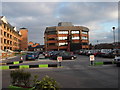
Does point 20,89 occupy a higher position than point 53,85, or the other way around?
point 53,85

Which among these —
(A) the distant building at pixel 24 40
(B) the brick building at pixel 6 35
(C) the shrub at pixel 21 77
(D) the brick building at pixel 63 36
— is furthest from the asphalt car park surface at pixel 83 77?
(A) the distant building at pixel 24 40

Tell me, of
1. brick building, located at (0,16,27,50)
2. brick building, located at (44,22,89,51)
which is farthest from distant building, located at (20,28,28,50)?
brick building, located at (0,16,27,50)

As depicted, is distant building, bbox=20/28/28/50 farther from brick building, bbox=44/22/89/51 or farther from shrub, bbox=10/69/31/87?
shrub, bbox=10/69/31/87

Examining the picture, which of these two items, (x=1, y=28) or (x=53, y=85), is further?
(x=1, y=28)

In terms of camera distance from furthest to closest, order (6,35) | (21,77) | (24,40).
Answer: (24,40)
(6,35)
(21,77)

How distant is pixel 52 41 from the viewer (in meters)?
87.8

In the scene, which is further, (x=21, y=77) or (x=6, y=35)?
(x=6, y=35)

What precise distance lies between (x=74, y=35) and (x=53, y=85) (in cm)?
8364


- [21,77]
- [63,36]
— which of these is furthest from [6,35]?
[21,77]

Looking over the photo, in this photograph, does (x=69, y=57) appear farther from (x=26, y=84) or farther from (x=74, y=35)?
(x=74, y=35)

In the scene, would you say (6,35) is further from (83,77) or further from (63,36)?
(83,77)

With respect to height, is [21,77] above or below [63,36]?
below

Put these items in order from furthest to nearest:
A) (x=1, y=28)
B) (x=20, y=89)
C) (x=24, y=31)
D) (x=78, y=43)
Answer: (x=24, y=31), (x=78, y=43), (x=1, y=28), (x=20, y=89)

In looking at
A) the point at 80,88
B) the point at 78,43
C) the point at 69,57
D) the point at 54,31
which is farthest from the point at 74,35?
the point at 80,88
